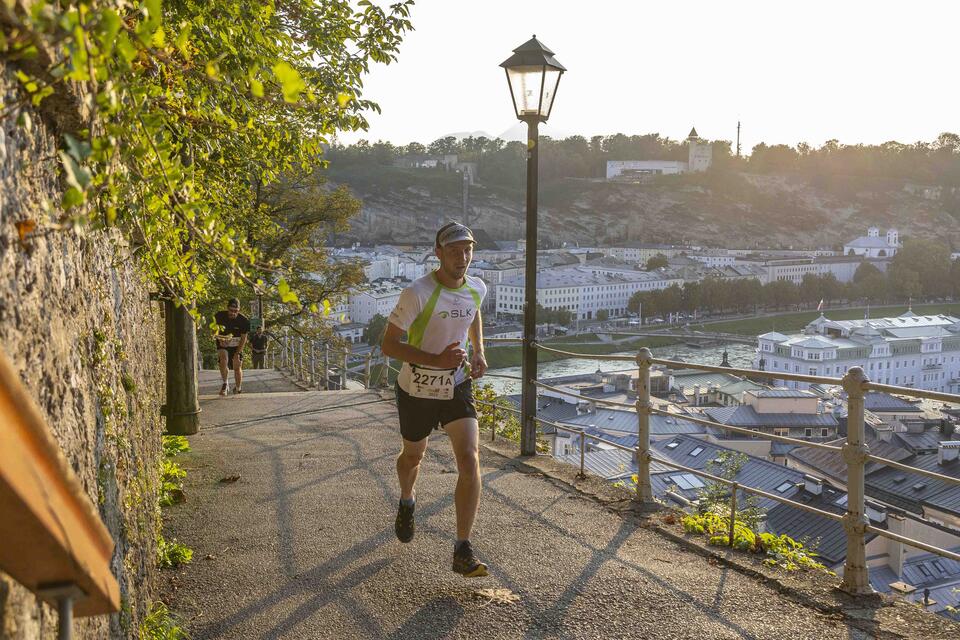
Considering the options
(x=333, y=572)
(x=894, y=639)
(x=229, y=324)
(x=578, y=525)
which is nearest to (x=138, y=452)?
(x=333, y=572)

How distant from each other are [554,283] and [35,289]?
85.0 meters

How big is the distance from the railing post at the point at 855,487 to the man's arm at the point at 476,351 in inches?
62.0

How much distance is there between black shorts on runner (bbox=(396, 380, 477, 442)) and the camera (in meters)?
3.75

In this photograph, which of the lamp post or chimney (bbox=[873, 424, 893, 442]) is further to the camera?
chimney (bbox=[873, 424, 893, 442])

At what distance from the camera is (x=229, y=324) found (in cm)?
1089

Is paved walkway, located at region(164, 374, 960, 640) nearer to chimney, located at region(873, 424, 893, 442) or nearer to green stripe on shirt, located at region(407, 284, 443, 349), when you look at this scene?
green stripe on shirt, located at region(407, 284, 443, 349)

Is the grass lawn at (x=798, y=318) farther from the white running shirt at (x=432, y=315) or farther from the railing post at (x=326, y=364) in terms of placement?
the white running shirt at (x=432, y=315)

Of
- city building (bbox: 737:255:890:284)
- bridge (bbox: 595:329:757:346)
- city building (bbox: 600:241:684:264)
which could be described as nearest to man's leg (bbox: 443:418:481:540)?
bridge (bbox: 595:329:757:346)

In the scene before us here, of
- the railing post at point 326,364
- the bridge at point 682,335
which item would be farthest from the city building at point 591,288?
the railing post at point 326,364

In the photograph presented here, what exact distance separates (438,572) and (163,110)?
7.47ft

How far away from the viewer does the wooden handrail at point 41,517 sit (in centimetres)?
100

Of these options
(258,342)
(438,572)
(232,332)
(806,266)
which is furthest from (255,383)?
(806,266)

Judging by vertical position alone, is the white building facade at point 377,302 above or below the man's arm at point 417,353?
below

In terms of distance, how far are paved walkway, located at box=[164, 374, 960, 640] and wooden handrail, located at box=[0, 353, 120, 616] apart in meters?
2.18
